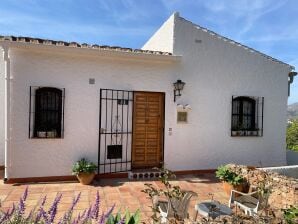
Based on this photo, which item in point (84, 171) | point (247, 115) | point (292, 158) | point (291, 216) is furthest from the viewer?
point (292, 158)

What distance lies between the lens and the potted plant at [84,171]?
261 inches

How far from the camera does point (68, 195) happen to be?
19.0 feet

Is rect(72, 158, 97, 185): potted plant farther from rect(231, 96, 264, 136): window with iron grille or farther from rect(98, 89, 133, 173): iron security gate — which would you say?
rect(231, 96, 264, 136): window with iron grille

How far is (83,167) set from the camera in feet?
21.9

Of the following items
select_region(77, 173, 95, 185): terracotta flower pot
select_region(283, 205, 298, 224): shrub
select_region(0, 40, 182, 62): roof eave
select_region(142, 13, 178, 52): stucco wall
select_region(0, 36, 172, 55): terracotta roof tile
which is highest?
select_region(142, 13, 178, 52): stucco wall

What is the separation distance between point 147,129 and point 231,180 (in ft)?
9.83

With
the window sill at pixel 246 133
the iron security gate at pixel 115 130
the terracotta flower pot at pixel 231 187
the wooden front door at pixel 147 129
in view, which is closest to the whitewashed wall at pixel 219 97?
the window sill at pixel 246 133

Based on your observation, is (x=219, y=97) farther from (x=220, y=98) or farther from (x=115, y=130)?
(x=115, y=130)

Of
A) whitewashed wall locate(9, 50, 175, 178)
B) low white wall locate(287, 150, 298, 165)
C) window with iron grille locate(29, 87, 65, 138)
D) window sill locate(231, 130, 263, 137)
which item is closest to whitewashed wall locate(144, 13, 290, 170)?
window sill locate(231, 130, 263, 137)

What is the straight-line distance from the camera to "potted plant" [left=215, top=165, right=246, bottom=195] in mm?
5992

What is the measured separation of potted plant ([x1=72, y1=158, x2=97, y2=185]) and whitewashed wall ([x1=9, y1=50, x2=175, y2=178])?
385 mm

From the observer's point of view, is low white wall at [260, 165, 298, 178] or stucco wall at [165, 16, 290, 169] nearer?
low white wall at [260, 165, 298, 178]

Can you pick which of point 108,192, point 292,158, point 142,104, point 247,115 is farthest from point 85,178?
point 292,158

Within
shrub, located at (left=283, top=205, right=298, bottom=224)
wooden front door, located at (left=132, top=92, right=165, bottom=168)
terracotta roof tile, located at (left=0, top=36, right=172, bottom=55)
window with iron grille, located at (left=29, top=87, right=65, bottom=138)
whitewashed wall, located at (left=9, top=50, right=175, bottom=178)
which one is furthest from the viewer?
wooden front door, located at (left=132, top=92, right=165, bottom=168)
